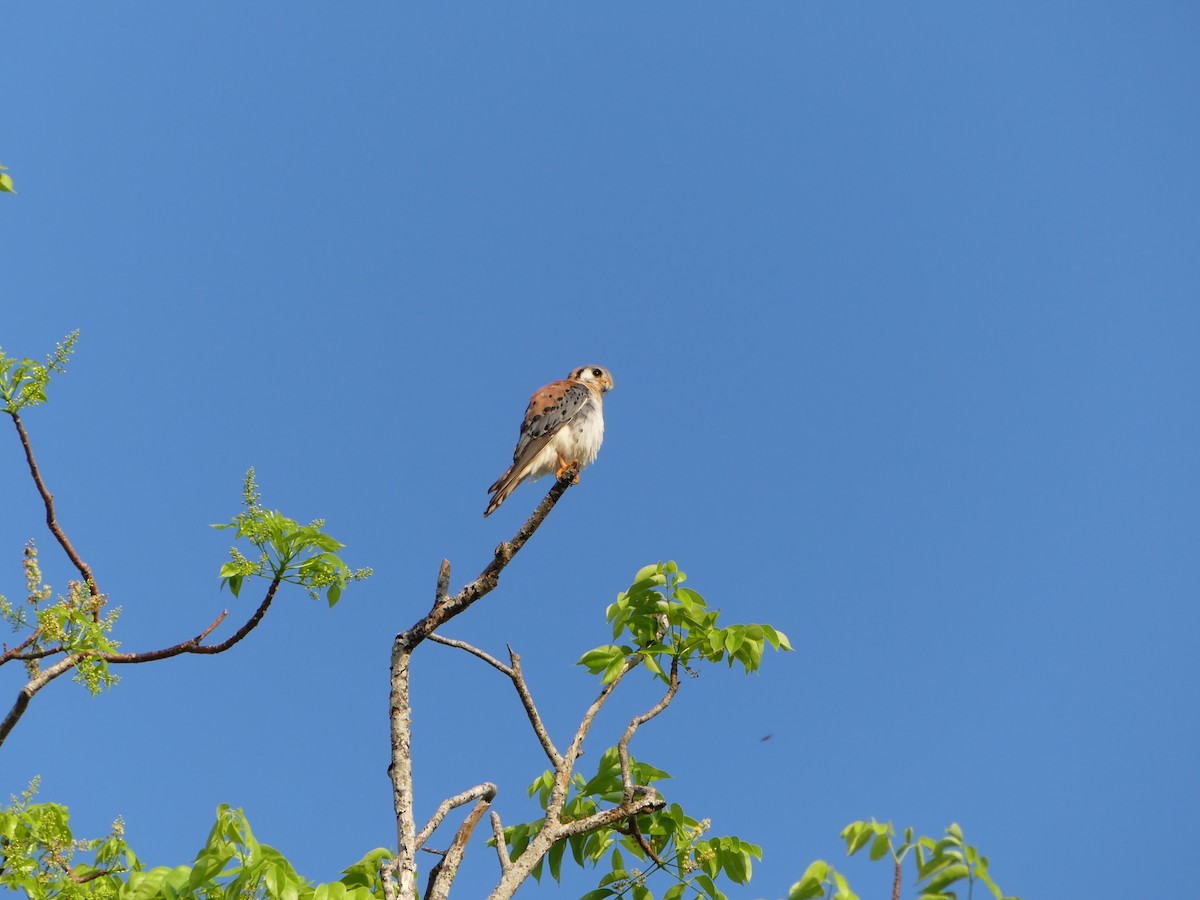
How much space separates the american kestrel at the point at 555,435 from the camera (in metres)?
10.1

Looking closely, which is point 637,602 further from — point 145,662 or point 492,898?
point 145,662

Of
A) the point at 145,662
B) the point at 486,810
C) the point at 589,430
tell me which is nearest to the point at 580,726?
the point at 486,810

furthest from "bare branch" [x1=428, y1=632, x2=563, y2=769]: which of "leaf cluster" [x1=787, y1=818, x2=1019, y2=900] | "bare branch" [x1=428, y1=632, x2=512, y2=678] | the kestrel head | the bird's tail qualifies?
the kestrel head

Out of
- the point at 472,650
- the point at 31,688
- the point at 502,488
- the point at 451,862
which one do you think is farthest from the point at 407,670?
the point at 502,488

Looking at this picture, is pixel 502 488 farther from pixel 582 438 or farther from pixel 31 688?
pixel 31 688

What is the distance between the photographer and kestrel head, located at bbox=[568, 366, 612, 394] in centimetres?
1227

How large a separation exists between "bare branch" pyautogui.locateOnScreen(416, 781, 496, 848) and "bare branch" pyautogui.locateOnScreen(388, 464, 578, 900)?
0.41 feet

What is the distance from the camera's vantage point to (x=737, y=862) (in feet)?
16.1

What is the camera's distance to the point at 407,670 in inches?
198

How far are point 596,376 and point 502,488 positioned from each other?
10.7 ft

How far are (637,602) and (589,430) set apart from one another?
529 cm

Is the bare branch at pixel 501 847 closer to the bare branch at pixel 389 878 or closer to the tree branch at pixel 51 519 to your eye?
the bare branch at pixel 389 878

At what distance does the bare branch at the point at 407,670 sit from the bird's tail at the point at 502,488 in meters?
3.77

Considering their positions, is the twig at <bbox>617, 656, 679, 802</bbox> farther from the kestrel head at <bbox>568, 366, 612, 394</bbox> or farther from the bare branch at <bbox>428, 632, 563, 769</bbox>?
the kestrel head at <bbox>568, 366, 612, 394</bbox>
